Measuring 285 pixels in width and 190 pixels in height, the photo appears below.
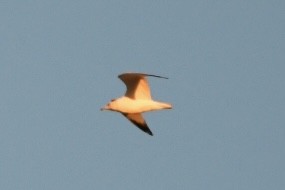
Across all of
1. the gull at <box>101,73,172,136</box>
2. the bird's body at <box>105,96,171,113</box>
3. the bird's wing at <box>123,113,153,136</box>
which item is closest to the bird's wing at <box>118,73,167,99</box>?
the gull at <box>101,73,172,136</box>

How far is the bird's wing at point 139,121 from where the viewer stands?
96.5ft

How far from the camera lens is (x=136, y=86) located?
88.3ft

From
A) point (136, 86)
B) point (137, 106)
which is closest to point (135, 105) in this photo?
point (137, 106)

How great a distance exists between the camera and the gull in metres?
26.5

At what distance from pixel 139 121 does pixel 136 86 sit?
9.30 feet

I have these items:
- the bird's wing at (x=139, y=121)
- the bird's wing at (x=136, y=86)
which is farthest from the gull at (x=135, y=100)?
the bird's wing at (x=139, y=121)

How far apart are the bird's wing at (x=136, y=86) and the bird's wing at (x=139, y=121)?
2117 millimetres

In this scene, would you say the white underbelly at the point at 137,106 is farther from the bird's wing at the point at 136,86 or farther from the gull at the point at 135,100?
the bird's wing at the point at 136,86

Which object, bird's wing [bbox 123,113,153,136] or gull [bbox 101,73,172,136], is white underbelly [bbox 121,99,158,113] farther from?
bird's wing [bbox 123,113,153,136]

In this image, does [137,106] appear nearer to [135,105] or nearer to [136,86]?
[135,105]

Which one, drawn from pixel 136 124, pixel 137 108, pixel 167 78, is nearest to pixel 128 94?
pixel 137 108

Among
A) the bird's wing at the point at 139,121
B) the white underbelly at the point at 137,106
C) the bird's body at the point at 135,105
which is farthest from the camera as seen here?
the bird's wing at the point at 139,121

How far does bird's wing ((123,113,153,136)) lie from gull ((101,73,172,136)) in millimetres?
1103

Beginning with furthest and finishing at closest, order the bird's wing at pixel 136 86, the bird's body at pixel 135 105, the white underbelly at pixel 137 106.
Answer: the white underbelly at pixel 137 106, the bird's body at pixel 135 105, the bird's wing at pixel 136 86
